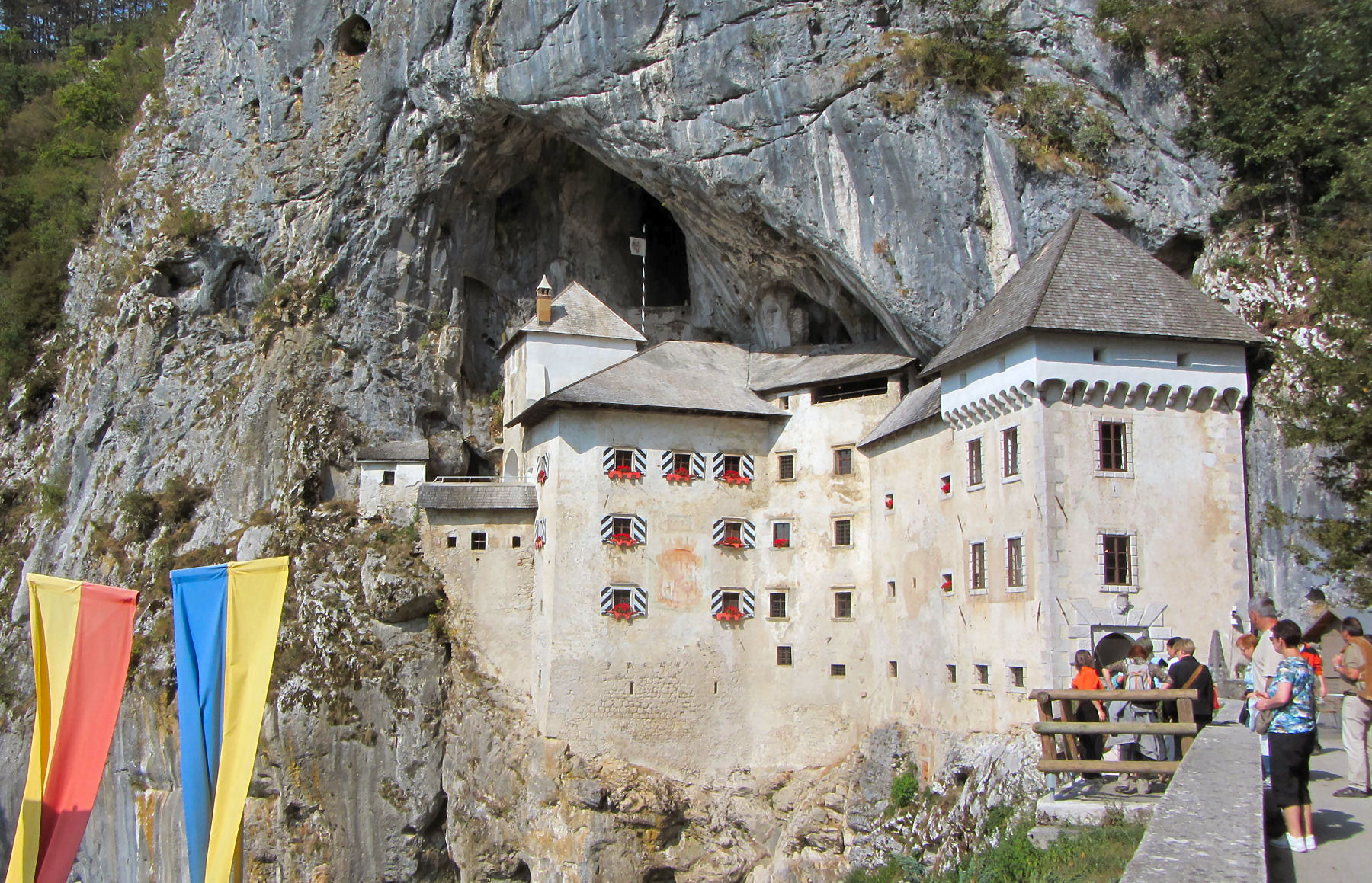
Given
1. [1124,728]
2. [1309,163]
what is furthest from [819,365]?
[1124,728]

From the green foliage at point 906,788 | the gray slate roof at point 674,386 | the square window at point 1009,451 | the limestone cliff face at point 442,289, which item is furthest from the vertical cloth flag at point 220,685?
the green foliage at point 906,788

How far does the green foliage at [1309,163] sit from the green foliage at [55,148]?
39205mm

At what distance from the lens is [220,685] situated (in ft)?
49.1

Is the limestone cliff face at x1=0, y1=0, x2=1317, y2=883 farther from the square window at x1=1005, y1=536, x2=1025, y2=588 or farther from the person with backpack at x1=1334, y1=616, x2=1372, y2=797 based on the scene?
the person with backpack at x1=1334, y1=616, x2=1372, y2=797

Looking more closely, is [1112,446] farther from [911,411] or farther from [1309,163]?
[1309,163]

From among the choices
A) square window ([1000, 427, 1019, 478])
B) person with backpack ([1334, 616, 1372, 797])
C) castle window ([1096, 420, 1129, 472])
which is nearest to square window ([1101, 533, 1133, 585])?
castle window ([1096, 420, 1129, 472])

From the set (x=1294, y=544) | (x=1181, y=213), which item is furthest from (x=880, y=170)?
(x=1294, y=544)

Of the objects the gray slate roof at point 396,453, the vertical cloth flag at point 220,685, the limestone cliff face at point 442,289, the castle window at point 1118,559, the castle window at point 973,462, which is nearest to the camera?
the vertical cloth flag at point 220,685

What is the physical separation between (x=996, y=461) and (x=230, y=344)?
27164 millimetres

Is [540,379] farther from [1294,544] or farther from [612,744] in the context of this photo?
[1294,544]

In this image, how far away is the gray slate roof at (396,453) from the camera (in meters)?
37.1

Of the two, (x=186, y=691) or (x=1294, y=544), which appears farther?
(x=1294, y=544)

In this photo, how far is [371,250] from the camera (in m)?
39.0

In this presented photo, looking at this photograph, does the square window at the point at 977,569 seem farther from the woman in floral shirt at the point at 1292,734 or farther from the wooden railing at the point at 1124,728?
the woman in floral shirt at the point at 1292,734
